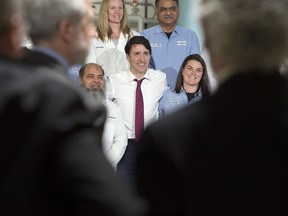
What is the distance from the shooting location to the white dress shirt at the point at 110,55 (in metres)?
5.50

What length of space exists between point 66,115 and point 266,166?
0.43 meters

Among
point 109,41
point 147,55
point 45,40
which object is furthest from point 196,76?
point 45,40

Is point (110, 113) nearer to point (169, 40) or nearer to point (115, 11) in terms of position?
point (115, 11)

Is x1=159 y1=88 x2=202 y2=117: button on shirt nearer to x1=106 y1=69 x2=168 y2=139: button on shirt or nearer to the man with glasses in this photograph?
x1=106 y1=69 x2=168 y2=139: button on shirt

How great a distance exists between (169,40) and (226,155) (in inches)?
173

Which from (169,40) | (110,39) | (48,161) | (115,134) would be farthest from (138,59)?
(48,161)

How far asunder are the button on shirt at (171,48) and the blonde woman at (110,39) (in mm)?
300

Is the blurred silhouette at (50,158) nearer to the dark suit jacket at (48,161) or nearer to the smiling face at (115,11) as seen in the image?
the dark suit jacket at (48,161)

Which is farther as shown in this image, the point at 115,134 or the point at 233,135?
the point at 115,134

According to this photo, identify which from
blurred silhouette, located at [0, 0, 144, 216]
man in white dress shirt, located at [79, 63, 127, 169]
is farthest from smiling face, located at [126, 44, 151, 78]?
blurred silhouette, located at [0, 0, 144, 216]

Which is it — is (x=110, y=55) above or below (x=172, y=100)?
above

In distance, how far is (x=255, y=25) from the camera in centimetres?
145

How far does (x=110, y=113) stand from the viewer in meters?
4.80

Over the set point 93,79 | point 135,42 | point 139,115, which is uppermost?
point 135,42
